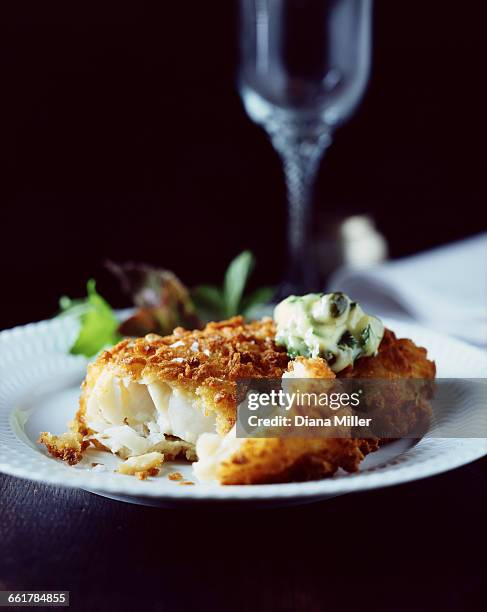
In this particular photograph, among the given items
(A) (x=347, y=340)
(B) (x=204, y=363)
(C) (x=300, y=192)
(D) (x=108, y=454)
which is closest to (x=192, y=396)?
(B) (x=204, y=363)

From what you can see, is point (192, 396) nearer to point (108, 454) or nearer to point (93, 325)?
point (108, 454)

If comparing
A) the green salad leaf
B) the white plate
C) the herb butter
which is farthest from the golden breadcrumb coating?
the green salad leaf

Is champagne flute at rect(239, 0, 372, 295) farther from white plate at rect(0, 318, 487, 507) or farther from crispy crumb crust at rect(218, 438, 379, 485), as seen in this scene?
crispy crumb crust at rect(218, 438, 379, 485)

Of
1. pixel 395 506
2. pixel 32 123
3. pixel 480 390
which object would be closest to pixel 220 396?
pixel 395 506

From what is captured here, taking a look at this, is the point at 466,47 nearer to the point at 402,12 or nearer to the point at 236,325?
the point at 402,12

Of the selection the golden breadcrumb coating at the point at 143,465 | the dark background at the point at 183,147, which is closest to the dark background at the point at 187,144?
the dark background at the point at 183,147
